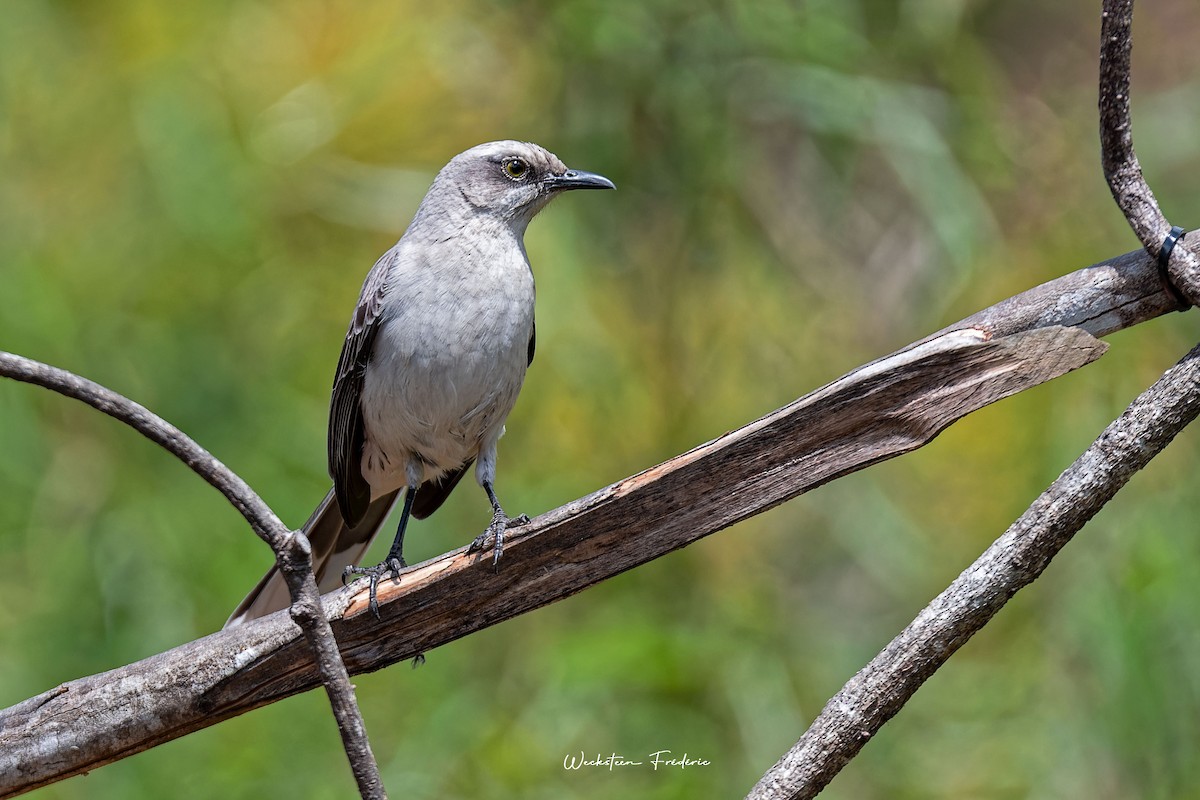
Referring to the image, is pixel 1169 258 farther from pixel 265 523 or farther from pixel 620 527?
pixel 265 523

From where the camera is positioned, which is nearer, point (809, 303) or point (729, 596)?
point (729, 596)

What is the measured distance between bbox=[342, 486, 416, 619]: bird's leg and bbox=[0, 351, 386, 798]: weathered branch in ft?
2.65

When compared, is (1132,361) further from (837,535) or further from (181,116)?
(181,116)

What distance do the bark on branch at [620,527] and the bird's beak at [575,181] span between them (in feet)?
6.05

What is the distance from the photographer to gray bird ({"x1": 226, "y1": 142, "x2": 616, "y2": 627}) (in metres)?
3.84

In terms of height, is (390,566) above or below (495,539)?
above

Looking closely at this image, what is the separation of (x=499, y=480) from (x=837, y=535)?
65.5 inches

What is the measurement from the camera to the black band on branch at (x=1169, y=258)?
2316mm

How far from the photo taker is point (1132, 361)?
204 inches

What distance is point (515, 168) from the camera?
172 inches

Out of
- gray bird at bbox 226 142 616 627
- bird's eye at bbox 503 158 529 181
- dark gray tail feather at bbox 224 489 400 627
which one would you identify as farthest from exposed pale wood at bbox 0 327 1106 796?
bird's eye at bbox 503 158 529 181

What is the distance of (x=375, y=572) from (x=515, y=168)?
1.67 metres

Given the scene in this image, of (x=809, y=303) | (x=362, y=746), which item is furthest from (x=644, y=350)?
(x=362, y=746)

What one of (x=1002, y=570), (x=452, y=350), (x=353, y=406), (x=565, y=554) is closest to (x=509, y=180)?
(x=452, y=350)
